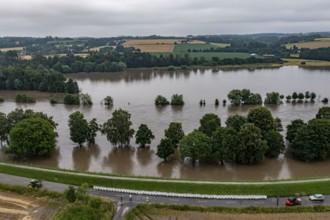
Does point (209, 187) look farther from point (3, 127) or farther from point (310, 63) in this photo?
point (310, 63)

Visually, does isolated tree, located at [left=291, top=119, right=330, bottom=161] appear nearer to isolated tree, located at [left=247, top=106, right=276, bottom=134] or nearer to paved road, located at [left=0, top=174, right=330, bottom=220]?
isolated tree, located at [left=247, top=106, right=276, bottom=134]

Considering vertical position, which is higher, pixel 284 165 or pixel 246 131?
pixel 246 131

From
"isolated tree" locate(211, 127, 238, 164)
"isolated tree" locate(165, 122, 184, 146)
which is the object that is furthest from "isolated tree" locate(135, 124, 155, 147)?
"isolated tree" locate(211, 127, 238, 164)

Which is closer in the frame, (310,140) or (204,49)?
(310,140)

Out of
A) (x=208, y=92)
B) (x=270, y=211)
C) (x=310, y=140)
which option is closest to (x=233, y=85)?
(x=208, y=92)

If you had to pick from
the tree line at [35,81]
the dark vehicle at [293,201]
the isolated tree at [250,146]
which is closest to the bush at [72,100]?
the tree line at [35,81]

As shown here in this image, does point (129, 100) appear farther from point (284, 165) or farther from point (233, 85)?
point (284, 165)

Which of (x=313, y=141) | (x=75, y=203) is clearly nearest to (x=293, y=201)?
(x=313, y=141)
